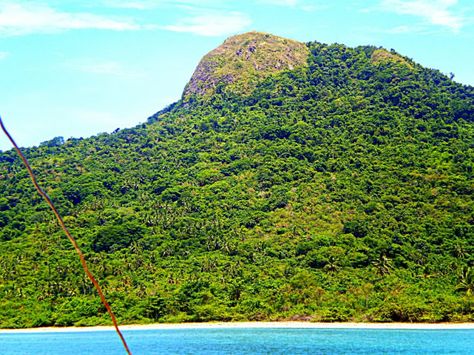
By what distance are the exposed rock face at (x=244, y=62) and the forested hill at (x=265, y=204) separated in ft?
2.00

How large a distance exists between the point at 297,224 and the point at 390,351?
2251 inches

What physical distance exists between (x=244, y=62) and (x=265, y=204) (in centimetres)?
7604

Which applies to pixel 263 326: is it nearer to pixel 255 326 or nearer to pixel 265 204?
pixel 255 326

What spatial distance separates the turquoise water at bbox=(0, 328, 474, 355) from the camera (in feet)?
149

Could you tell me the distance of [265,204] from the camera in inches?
4331

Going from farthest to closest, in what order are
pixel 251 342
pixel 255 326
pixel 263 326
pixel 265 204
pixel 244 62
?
pixel 244 62
pixel 265 204
pixel 263 326
pixel 255 326
pixel 251 342

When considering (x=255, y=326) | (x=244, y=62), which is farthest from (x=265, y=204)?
(x=244, y=62)

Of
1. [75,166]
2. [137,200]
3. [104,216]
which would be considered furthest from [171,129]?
[104,216]

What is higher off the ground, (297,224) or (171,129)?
(171,129)

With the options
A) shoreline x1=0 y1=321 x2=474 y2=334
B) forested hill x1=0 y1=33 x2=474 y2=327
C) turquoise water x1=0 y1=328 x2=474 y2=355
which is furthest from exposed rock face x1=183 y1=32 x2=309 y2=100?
turquoise water x1=0 y1=328 x2=474 y2=355

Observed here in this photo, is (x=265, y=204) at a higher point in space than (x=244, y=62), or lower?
lower

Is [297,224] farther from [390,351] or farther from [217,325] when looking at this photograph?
[390,351]

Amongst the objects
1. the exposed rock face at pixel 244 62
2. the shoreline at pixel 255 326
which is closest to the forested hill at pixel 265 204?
the exposed rock face at pixel 244 62

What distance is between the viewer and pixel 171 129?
16000 cm
